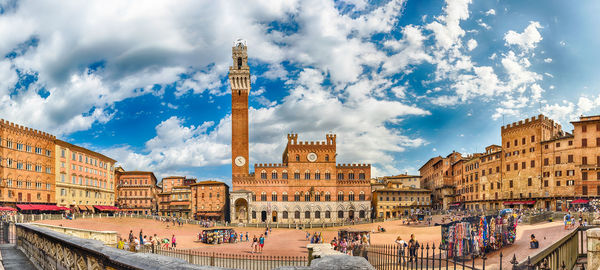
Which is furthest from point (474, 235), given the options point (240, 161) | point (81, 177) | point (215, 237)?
point (81, 177)

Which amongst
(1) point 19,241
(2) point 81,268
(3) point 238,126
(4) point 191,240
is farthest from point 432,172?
(2) point 81,268

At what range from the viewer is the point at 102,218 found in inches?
2255

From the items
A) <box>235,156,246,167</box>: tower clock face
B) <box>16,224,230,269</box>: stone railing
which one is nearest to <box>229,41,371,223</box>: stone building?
<box>235,156,246,167</box>: tower clock face

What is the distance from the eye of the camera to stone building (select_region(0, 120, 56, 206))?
52.7 meters

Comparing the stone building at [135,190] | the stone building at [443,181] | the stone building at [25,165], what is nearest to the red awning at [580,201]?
the stone building at [443,181]

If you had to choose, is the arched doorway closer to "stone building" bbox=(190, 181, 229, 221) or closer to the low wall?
"stone building" bbox=(190, 181, 229, 221)

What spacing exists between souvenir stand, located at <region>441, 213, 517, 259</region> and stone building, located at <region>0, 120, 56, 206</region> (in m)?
55.8

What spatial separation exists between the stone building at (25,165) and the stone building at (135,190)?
33.4 metres

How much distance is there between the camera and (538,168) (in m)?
58.2

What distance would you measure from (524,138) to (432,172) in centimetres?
3209

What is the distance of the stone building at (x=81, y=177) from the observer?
206 feet

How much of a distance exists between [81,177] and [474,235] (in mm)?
66141

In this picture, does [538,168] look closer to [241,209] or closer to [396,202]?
[396,202]

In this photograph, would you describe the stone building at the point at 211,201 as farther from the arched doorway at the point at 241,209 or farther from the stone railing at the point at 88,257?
the stone railing at the point at 88,257
